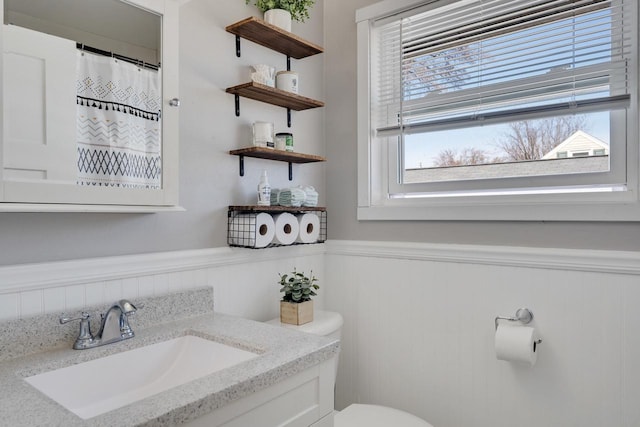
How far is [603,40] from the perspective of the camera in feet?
5.07

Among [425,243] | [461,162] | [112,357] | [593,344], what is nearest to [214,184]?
[112,357]

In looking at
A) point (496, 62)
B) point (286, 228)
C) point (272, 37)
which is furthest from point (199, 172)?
point (496, 62)

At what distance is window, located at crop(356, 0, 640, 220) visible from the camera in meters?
1.52

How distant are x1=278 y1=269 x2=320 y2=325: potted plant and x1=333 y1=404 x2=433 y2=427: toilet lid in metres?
0.40

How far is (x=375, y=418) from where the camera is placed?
1.66 meters

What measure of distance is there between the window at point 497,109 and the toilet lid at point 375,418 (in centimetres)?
80

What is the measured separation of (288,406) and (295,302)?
720 mm

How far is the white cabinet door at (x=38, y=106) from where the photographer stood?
1.07 m

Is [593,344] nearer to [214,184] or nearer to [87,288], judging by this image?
[214,184]

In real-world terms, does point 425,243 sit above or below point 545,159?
below

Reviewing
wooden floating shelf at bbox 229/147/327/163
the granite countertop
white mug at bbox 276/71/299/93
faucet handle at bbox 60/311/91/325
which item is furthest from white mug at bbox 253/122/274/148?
faucet handle at bbox 60/311/91/325

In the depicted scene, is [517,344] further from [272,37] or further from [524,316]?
[272,37]

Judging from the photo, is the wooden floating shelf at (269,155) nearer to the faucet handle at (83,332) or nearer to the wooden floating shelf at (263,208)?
the wooden floating shelf at (263,208)

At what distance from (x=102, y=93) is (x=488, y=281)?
1511 millimetres
